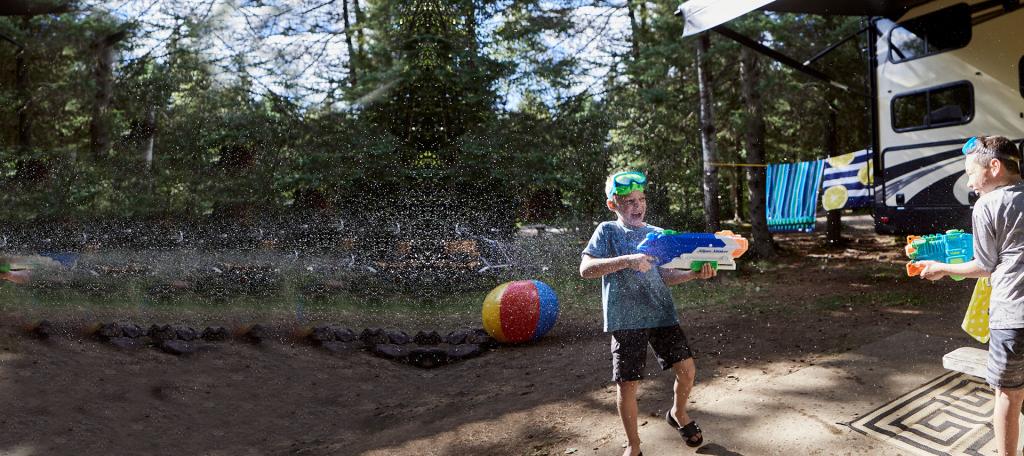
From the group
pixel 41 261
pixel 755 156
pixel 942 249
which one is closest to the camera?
pixel 942 249

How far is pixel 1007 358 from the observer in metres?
2.68

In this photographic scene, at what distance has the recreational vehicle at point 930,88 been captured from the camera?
7293 millimetres

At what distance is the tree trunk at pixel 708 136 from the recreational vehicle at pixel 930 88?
2.17 metres

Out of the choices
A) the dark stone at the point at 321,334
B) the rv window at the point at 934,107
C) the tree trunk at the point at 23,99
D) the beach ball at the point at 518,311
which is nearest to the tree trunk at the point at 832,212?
the rv window at the point at 934,107

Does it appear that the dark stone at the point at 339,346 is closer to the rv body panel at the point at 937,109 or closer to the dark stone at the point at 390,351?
the dark stone at the point at 390,351

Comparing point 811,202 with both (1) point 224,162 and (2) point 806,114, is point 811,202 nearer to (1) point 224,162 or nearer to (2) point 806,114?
(2) point 806,114

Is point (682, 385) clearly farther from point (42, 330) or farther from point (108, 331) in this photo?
point (42, 330)

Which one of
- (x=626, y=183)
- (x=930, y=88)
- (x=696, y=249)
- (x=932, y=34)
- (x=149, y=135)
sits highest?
(x=932, y=34)

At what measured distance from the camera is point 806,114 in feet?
51.6

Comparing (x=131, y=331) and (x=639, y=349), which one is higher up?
(x=639, y=349)

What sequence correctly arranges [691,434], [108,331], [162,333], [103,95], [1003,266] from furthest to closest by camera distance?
[103,95], [162,333], [108,331], [691,434], [1003,266]

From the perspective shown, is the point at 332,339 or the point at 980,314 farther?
the point at 332,339

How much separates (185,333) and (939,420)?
6745 millimetres

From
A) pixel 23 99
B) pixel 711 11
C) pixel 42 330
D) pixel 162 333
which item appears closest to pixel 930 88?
pixel 711 11
